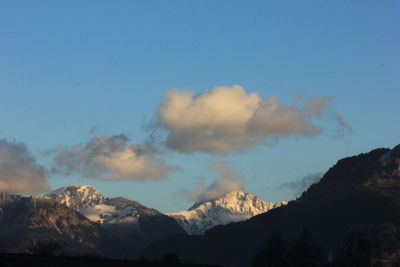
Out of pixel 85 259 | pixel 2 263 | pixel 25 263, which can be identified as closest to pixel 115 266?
pixel 85 259

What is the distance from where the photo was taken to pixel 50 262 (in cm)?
16662

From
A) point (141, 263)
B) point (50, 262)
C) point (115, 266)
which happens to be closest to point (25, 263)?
point (50, 262)

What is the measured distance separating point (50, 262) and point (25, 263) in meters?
14.7

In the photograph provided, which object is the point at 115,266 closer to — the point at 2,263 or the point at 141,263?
the point at 141,263

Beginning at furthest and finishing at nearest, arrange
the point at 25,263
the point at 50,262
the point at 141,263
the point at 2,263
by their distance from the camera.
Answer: the point at 141,263 < the point at 50,262 < the point at 25,263 < the point at 2,263

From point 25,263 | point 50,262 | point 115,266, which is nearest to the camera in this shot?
point 25,263

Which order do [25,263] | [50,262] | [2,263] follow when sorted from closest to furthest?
[2,263]
[25,263]
[50,262]

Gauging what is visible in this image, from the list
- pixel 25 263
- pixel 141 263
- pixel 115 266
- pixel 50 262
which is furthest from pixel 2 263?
pixel 141 263

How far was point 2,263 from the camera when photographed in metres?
137

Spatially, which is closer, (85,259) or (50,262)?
(50,262)

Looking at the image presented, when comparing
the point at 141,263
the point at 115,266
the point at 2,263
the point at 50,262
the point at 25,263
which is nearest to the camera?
the point at 2,263

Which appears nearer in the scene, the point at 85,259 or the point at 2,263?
the point at 2,263

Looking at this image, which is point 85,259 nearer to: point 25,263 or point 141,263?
point 141,263

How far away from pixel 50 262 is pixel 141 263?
37.6 metres
